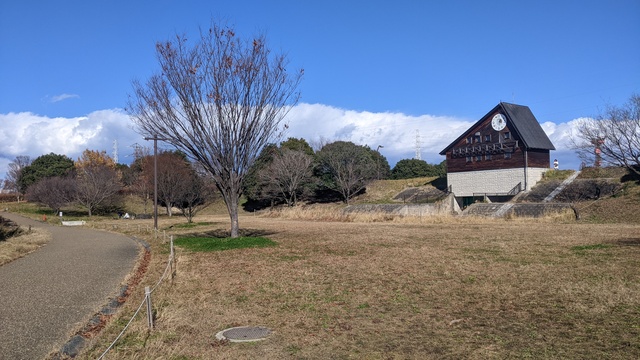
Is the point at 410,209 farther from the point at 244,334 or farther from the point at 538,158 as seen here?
the point at 244,334

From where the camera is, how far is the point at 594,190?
109 feet

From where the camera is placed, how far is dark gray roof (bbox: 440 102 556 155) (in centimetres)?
3903

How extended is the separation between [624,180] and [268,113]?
2772 centimetres

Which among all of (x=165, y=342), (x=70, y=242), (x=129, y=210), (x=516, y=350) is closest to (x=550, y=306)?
(x=516, y=350)

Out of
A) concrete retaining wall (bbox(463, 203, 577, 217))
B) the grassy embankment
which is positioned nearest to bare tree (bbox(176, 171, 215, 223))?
concrete retaining wall (bbox(463, 203, 577, 217))

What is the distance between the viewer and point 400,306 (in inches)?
278

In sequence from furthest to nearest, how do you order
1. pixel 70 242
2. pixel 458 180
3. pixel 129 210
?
pixel 129 210
pixel 458 180
pixel 70 242

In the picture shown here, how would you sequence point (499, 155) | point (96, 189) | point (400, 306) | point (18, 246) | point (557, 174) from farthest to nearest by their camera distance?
point (96, 189) → point (499, 155) → point (557, 174) → point (18, 246) → point (400, 306)

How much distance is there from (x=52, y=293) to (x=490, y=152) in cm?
3805

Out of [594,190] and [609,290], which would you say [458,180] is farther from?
[609,290]

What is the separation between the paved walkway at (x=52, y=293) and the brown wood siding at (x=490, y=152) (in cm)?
3233

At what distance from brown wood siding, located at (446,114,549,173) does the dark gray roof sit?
39cm

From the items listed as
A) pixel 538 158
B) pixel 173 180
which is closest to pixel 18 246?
pixel 173 180

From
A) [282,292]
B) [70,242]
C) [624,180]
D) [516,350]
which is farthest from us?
[624,180]
